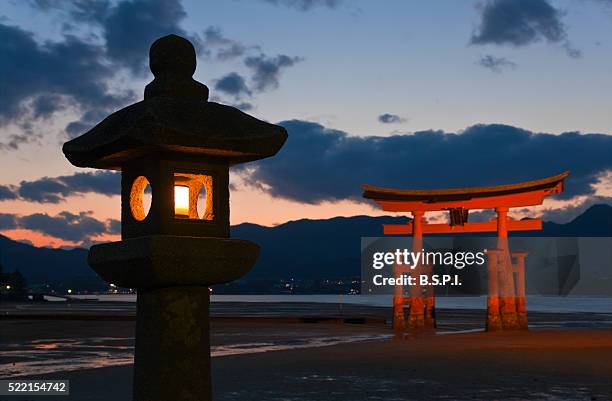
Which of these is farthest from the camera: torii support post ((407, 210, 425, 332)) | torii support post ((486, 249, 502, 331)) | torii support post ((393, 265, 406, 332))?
torii support post ((393, 265, 406, 332))

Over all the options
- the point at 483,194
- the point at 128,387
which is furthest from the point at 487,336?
the point at 128,387

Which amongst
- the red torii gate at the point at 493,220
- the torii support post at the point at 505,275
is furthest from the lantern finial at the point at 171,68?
the torii support post at the point at 505,275

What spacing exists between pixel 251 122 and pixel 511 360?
11524 millimetres

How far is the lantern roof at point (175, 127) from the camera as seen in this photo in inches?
205

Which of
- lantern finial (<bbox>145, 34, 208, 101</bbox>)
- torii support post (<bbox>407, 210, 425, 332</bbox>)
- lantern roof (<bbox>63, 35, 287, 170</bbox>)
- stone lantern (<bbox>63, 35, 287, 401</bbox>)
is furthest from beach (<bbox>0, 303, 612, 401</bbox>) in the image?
lantern finial (<bbox>145, 34, 208, 101</bbox>)

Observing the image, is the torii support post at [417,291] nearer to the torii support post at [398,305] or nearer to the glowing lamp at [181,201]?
the torii support post at [398,305]

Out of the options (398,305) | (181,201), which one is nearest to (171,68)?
(181,201)

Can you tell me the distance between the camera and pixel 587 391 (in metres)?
10.9

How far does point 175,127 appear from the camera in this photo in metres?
5.19

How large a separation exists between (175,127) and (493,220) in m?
23.6

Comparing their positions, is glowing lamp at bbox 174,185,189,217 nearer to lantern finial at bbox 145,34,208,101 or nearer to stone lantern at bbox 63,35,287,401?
stone lantern at bbox 63,35,287,401

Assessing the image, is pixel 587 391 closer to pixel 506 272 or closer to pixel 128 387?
pixel 128 387

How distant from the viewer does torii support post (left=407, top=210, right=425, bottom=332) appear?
2759 cm

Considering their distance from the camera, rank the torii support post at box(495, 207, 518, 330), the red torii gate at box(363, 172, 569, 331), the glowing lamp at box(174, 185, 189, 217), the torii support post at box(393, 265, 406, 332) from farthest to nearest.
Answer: the torii support post at box(393, 265, 406, 332), the torii support post at box(495, 207, 518, 330), the red torii gate at box(363, 172, 569, 331), the glowing lamp at box(174, 185, 189, 217)
